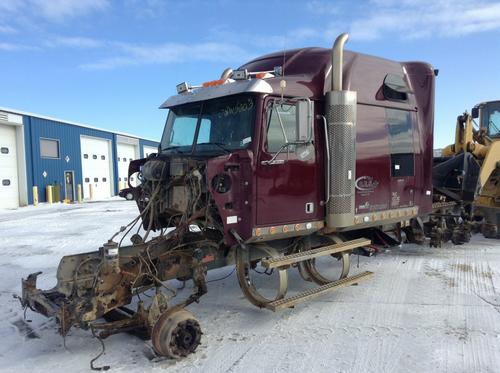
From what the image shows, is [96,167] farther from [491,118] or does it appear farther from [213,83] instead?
[213,83]

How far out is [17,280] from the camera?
21.1 ft

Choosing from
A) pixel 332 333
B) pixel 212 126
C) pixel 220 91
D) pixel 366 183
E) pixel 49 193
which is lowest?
pixel 332 333

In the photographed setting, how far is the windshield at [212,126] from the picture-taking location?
4584 millimetres

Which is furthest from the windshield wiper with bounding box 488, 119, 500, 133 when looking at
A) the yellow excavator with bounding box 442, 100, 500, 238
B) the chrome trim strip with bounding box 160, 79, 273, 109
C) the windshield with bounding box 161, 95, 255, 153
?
the windshield with bounding box 161, 95, 255, 153

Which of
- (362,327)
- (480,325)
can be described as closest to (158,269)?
(362,327)

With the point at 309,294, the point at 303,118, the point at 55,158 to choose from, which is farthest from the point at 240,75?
the point at 55,158

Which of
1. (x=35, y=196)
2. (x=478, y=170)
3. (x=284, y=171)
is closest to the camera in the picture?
(x=284, y=171)

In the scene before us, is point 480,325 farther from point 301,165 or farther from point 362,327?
point 301,165

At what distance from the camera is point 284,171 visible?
4.69 metres

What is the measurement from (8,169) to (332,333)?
20.8 meters

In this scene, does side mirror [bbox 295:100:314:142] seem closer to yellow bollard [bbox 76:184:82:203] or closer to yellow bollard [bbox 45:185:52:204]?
yellow bollard [bbox 45:185:52:204]

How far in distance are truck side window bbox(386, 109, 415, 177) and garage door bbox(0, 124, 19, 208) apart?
1976 cm

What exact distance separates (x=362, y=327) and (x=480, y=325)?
4.09 feet

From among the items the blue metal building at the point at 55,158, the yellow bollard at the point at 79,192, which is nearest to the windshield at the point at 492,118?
the blue metal building at the point at 55,158
